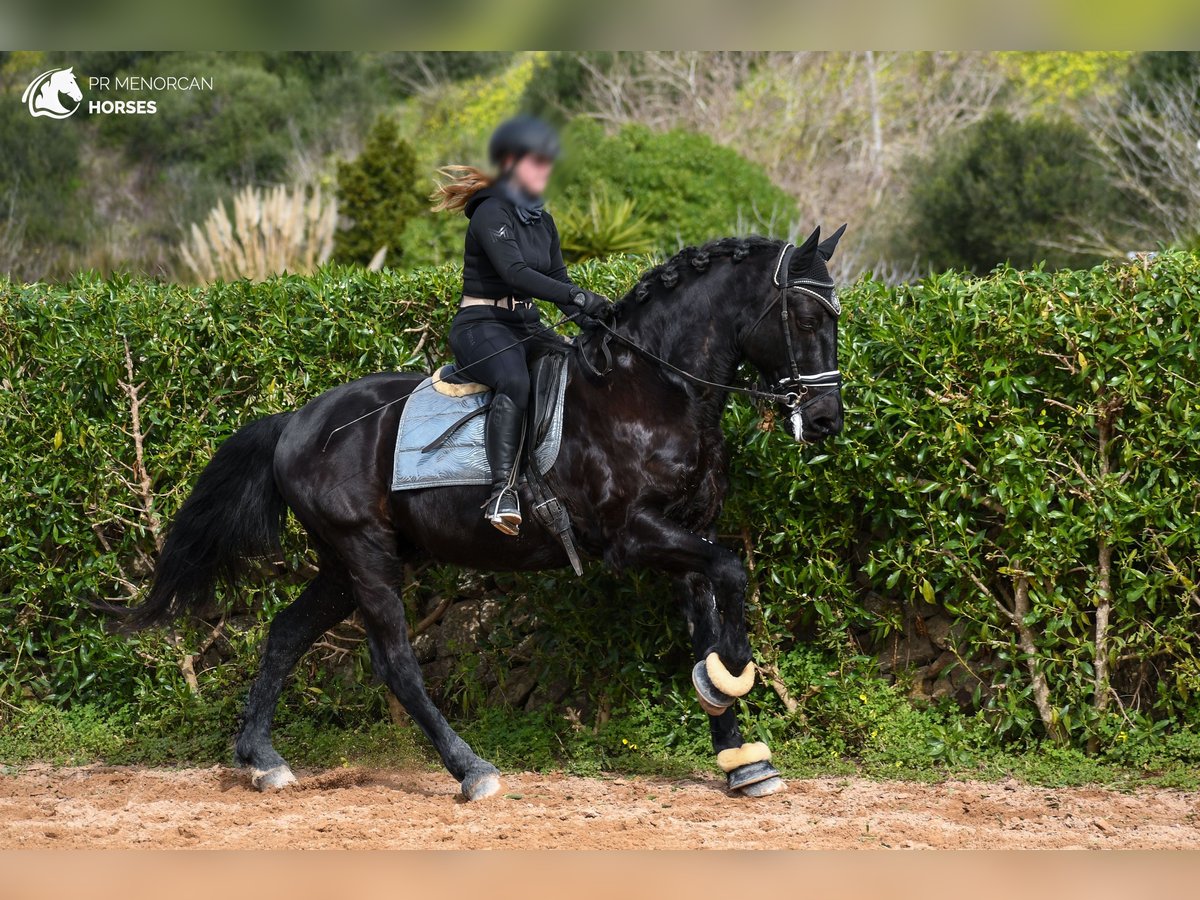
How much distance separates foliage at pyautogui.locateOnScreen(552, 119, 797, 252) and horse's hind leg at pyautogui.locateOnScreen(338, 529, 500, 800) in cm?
977

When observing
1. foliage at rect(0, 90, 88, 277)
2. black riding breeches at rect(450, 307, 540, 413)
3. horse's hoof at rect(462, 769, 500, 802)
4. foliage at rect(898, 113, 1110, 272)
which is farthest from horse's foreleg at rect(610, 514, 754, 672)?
foliage at rect(0, 90, 88, 277)

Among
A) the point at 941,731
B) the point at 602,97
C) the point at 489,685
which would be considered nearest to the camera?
the point at 941,731

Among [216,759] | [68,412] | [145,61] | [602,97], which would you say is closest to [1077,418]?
[216,759]

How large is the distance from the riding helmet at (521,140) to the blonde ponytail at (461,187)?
107 mm

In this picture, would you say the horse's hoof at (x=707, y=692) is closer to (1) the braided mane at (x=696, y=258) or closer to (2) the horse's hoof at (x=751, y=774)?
(2) the horse's hoof at (x=751, y=774)

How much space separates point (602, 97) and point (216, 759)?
73.4 feet

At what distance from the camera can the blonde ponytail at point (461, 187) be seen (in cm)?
597

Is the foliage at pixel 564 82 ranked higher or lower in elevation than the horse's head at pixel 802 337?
higher

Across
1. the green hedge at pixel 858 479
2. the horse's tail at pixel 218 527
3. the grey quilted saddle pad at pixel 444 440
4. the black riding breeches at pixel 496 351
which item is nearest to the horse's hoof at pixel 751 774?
the green hedge at pixel 858 479

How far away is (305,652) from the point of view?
679 cm

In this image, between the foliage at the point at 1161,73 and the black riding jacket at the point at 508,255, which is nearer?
the black riding jacket at the point at 508,255

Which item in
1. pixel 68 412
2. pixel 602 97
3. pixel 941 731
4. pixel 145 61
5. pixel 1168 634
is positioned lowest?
pixel 941 731

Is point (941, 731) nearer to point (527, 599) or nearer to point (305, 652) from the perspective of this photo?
point (527, 599)

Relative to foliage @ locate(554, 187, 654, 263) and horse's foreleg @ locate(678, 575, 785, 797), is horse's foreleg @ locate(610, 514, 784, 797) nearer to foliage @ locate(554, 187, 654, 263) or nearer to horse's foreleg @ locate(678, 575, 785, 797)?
horse's foreleg @ locate(678, 575, 785, 797)
